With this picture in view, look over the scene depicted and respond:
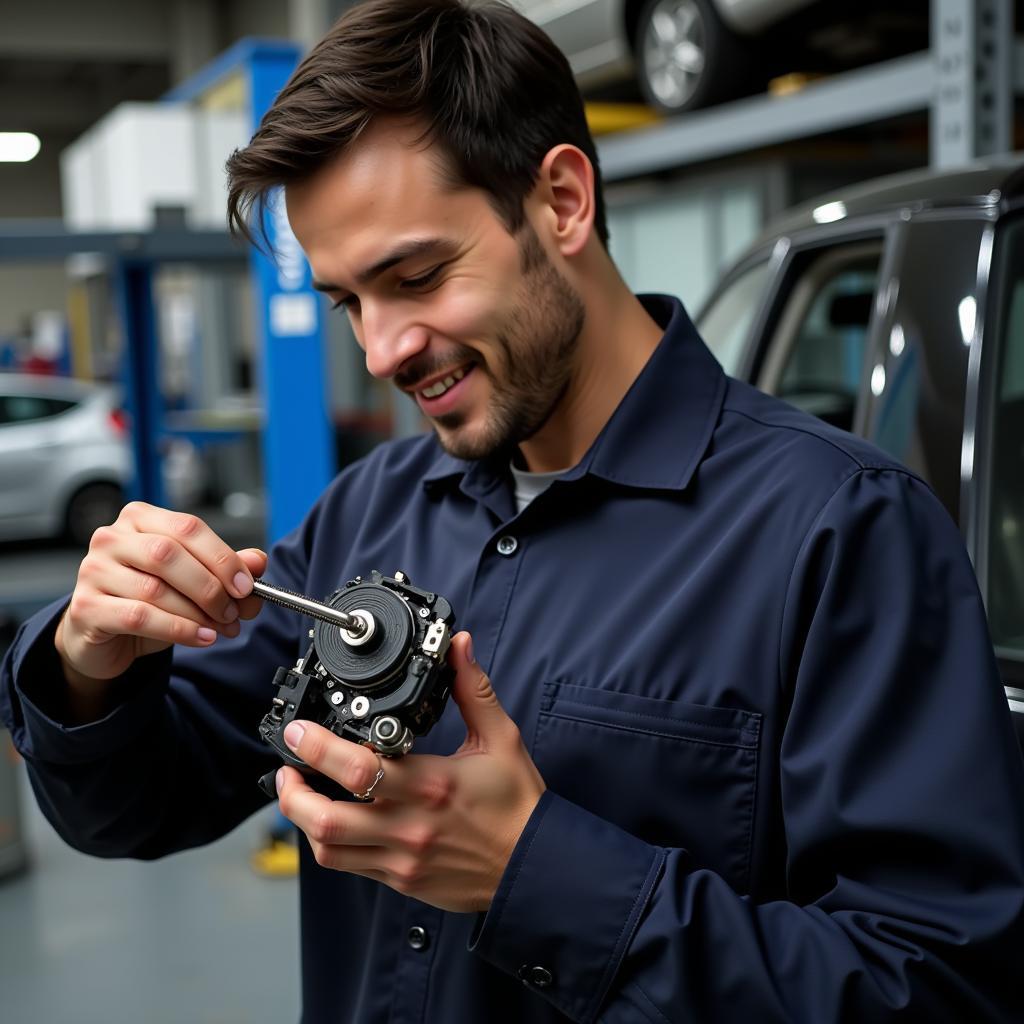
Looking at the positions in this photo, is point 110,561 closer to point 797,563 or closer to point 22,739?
point 22,739

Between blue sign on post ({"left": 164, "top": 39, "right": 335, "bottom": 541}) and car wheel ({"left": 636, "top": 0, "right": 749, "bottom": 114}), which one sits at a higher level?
car wheel ({"left": 636, "top": 0, "right": 749, "bottom": 114})

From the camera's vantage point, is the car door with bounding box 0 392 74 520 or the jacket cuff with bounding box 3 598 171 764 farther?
the car door with bounding box 0 392 74 520

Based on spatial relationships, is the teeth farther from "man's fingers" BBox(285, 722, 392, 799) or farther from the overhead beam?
the overhead beam

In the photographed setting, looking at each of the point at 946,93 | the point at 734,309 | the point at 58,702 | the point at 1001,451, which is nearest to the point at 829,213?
the point at 734,309

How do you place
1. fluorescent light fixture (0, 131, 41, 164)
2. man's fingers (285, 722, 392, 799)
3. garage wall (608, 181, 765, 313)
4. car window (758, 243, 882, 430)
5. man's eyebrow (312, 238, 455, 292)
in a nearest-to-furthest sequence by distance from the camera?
man's fingers (285, 722, 392, 799) < man's eyebrow (312, 238, 455, 292) < car window (758, 243, 882, 430) < garage wall (608, 181, 765, 313) < fluorescent light fixture (0, 131, 41, 164)

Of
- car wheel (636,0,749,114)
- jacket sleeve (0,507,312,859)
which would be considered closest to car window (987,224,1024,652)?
jacket sleeve (0,507,312,859)

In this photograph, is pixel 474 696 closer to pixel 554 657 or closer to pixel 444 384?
pixel 554 657

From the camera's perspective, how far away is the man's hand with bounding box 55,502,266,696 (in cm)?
103

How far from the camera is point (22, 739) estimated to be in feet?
3.83

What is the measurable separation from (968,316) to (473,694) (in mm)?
1112

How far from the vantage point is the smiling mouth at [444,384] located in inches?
45.8

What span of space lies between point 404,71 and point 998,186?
3.29 ft

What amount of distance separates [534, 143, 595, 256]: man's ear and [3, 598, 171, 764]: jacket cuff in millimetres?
592

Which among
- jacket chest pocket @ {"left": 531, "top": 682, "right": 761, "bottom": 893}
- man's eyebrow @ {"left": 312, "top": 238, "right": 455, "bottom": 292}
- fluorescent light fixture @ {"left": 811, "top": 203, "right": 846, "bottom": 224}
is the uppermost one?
fluorescent light fixture @ {"left": 811, "top": 203, "right": 846, "bottom": 224}
